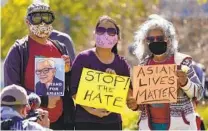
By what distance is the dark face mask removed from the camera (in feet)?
32.5

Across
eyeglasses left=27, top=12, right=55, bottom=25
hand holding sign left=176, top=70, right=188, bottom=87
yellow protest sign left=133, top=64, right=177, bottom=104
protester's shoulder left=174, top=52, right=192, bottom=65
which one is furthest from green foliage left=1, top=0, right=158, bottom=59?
hand holding sign left=176, top=70, right=188, bottom=87

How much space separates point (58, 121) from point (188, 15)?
21.5 meters

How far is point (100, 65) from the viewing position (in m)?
10.0

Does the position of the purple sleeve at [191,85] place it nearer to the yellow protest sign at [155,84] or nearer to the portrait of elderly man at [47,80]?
the yellow protest sign at [155,84]

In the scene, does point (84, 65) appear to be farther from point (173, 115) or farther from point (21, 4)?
point (21, 4)

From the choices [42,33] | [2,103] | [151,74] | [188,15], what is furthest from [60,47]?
[188,15]

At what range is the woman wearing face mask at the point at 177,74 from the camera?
992cm

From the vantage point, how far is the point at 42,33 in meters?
10.0

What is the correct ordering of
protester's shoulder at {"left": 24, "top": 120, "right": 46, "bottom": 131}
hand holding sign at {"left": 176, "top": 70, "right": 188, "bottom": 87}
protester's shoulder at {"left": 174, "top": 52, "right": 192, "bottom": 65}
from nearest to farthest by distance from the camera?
protester's shoulder at {"left": 24, "top": 120, "right": 46, "bottom": 131}
hand holding sign at {"left": 176, "top": 70, "right": 188, "bottom": 87}
protester's shoulder at {"left": 174, "top": 52, "right": 192, "bottom": 65}

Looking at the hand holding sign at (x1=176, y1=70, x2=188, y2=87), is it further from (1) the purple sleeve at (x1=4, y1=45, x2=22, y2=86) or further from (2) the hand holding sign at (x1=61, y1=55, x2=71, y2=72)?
(1) the purple sleeve at (x1=4, y1=45, x2=22, y2=86)

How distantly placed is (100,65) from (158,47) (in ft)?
1.86

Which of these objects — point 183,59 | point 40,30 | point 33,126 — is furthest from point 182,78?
point 33,126

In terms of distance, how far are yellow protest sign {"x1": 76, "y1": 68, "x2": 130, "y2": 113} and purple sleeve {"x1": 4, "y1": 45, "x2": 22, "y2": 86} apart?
587 millimetres

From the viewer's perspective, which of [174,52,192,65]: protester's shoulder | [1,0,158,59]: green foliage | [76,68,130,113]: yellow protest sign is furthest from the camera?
[1,0,158,59]: green foliage
